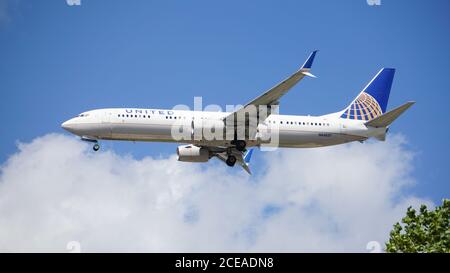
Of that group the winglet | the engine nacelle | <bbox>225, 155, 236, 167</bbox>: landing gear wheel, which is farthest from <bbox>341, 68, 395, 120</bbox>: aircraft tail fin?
the winglet

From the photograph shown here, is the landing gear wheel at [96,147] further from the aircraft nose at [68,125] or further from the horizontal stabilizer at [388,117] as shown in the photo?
the horizontal stabilizer at [388,117]

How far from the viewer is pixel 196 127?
170 ft

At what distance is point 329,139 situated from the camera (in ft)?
182

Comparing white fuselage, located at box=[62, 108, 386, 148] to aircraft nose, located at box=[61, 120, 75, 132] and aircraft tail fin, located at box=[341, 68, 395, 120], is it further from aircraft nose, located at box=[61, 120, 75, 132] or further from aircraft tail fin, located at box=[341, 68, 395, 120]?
aircraft tail fin, located at box=[341, 68, 395, 120]

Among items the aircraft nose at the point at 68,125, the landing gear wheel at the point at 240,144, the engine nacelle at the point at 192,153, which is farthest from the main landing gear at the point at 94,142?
the landing gear wheel at the point at 240,144

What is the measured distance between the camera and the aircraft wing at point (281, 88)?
44.1 meters

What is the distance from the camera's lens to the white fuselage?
5188 cm

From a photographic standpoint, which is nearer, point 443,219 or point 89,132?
point 443,219

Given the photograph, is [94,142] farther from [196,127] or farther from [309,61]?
[309,61]

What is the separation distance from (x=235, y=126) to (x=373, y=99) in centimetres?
1531
